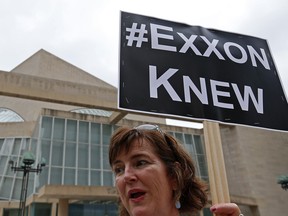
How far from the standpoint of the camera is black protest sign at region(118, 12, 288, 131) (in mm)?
1997

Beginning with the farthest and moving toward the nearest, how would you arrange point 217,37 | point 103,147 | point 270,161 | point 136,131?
point 270,161 < point 103,147 < point 217,37 < point 136,131

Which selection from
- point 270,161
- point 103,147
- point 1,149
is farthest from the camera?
point 1,149

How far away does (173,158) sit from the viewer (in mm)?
1545

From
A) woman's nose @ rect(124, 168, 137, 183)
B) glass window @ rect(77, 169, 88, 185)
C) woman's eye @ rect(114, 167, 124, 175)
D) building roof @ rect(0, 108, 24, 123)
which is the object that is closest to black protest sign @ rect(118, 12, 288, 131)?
woman's eye @ rect(114, 167, 124, 175)

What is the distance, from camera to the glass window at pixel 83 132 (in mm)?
18500

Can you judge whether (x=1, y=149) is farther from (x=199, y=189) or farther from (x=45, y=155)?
(x=199, y=189)

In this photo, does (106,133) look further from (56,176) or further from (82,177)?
(56,176)

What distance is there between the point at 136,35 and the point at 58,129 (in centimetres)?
1676

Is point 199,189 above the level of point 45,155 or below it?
below

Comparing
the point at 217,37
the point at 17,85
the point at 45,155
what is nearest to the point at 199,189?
the point at 217,37

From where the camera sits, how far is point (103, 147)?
18750mm

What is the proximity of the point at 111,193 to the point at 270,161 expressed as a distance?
11.6 m

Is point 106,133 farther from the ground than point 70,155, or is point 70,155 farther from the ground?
point 106,133

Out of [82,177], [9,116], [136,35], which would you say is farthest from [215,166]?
[9,116]
